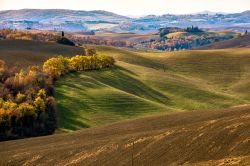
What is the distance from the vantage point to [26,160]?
52.8 m

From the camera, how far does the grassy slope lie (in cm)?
14512

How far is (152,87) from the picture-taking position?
133 m

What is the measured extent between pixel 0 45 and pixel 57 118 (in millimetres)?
92479

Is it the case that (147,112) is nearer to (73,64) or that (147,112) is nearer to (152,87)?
(152,87)

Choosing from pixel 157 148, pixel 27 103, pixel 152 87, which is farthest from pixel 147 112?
pixel 157 148

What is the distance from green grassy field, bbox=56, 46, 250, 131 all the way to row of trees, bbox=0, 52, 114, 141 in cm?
280

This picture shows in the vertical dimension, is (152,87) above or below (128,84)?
below

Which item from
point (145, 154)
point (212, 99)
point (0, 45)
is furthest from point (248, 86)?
point (145, 154)

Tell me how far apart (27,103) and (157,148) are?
4766 centimetres

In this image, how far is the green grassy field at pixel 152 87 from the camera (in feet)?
328

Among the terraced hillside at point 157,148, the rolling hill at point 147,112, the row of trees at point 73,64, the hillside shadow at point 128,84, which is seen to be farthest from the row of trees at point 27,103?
the terraced hillside at point 157,148

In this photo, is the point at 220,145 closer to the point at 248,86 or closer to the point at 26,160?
the point at 26,160

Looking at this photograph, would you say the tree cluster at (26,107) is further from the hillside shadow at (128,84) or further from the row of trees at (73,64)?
the hillside shadow at (128,84)

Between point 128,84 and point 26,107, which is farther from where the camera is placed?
point 128,84
